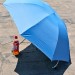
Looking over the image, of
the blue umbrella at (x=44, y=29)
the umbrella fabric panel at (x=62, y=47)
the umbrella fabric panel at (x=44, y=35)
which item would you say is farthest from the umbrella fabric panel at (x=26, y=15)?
the umbrella fabric panel at (x=62, y=47)

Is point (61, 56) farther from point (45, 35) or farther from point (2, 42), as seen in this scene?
point (2, 42)

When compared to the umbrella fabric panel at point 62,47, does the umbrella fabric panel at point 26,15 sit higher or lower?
higher

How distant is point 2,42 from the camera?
11562 mm

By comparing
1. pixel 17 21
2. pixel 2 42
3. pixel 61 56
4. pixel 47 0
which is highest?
pixel 17 21

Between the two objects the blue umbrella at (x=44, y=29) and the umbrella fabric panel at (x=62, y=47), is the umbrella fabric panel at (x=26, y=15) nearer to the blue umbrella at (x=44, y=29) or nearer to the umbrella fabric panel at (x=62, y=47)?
the blue umbrella at (x=44, y=29)

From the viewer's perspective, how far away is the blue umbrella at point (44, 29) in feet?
28.1

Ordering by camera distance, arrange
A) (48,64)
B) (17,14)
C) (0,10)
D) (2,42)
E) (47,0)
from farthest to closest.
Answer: (47,0)
(0,10)
(2,42)
(48,64)
(17,14)

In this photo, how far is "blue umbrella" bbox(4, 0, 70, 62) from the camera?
28.1ft

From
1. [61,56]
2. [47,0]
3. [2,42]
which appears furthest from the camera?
[47,0]

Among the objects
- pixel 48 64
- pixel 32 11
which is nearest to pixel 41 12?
pixel 32 11

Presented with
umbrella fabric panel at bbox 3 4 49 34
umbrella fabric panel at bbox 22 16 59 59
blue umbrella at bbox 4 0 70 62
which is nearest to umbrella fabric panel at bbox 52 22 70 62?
blue umbrella at bbox 4 0 70 62

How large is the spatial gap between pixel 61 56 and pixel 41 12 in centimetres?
168

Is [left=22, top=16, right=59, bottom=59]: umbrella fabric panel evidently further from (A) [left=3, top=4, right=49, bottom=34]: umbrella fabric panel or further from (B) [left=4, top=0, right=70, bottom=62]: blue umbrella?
(A) [left=3, top=4, right=49, bottom=34]: umbrella fabric panel

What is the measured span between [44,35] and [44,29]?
0.21m
